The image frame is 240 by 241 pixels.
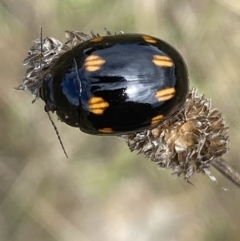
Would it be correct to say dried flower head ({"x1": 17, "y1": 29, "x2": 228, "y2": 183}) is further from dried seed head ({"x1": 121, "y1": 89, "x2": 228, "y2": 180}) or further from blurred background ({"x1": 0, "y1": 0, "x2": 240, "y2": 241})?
blurred background ({"x1": 0, "y1": 0, "x2": 240, "y2": 241})

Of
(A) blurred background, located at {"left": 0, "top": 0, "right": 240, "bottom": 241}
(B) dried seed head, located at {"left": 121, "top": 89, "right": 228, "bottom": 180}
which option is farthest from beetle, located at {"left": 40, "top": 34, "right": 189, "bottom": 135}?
(A) blurred background, located at {"left": 0, "top": 0, "right": 240, "bottom": 241}

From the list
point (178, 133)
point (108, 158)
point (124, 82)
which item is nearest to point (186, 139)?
point (178, 133)

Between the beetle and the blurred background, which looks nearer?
the beetle

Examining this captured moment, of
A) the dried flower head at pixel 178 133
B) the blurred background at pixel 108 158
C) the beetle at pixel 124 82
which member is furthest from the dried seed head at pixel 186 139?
the blurred background at pixel 108 158

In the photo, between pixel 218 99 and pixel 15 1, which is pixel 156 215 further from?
pixel 15 1

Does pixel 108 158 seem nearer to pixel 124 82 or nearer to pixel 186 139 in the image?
pixel 186 139

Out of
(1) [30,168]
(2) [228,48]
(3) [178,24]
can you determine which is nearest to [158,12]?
(3) [178,24]

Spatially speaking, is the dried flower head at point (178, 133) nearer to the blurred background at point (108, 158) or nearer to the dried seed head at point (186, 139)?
the dried seed head at point (186, 139)
